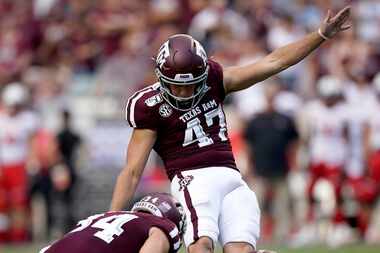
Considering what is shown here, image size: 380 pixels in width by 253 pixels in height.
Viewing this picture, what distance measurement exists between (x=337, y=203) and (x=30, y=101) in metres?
5.06

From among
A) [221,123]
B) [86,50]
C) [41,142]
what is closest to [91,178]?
[41,142]

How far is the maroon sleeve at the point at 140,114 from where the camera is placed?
8203 millimetres

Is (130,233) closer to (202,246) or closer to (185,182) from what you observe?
(202,246)

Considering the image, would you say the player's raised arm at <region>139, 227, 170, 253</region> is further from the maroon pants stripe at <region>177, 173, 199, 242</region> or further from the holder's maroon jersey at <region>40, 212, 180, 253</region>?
the maroon pants stripe at <region>177, 173, 199, 242</region>

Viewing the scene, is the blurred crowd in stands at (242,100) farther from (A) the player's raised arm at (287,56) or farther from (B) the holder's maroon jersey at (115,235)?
(B) the holder's maroon jersey at (115,235)

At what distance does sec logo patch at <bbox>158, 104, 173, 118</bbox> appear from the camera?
820cm

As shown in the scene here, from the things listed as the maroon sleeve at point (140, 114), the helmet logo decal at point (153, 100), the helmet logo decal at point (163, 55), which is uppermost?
the helmet logo decal at point (163, 55)

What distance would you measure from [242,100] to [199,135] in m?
8.54

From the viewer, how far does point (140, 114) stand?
8.21 metres

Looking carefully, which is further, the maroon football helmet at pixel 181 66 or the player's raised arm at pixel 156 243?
the maroon football helmet at pixel 181 66

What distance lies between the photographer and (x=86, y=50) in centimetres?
1845

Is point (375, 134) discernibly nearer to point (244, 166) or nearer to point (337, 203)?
point (337, 203)

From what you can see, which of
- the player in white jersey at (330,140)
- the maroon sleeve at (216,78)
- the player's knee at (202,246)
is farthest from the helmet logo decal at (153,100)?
the player in white jersey at (330,140)

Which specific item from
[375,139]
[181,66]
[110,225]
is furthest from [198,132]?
[375,139]
